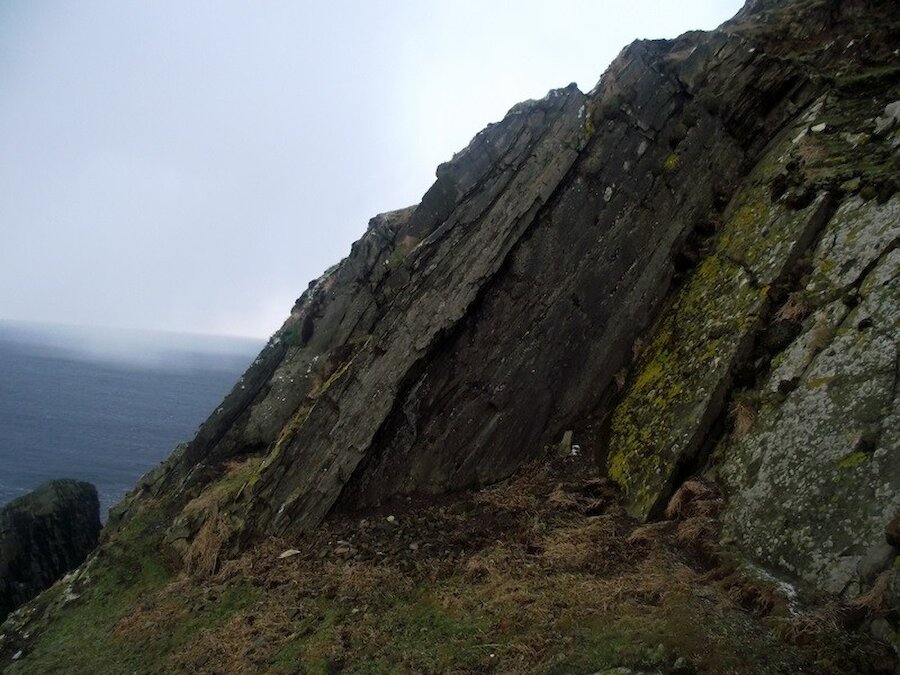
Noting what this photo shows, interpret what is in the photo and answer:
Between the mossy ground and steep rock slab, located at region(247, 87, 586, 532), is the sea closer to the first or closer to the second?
the mossy ground

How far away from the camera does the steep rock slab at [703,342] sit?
9.82 metres

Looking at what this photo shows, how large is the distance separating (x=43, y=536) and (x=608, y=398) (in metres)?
24.6

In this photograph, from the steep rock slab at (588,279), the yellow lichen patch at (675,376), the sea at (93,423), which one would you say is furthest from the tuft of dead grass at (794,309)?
the sea at (93,423)

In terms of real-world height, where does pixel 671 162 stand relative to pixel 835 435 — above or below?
above

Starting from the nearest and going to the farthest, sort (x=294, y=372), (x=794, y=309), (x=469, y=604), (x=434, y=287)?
(x=469, y=604), (x=794, y=309), (x=434, y=287), (x=294, y=372)

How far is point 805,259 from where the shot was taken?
10.3 metres

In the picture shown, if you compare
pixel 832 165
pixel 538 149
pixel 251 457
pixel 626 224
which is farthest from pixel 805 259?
pixel 251 457

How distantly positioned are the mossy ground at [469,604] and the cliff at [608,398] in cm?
6

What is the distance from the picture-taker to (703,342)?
11.1 meters

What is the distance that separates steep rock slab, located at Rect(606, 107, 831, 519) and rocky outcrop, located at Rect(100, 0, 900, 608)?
6 cm

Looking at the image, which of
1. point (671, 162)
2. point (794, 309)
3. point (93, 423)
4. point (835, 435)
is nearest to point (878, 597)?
point (835, 435)

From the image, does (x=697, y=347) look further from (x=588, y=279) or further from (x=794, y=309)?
(x=588, y=279)

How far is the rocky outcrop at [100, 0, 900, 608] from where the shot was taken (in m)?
9.70

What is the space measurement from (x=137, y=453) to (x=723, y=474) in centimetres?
7197
